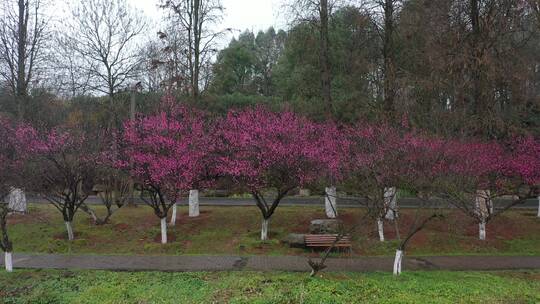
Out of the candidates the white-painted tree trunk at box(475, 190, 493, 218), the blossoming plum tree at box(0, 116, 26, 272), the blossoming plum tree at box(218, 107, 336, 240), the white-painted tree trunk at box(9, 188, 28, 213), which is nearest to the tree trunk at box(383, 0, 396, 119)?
the blossoming plum tree at box(218, 107, 336, 240)

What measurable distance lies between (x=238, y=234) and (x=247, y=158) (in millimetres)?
2800

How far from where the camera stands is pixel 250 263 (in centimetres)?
1105

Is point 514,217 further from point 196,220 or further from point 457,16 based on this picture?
point 196,220

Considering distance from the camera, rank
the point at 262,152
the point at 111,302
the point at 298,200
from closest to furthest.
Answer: the point at 111,302 < the point at 262,152 < the point at 298,200

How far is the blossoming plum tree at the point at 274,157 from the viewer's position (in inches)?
500

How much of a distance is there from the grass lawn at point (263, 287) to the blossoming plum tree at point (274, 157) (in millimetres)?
3661

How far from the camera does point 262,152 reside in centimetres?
1289

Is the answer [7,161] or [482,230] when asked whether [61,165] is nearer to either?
[7,161]

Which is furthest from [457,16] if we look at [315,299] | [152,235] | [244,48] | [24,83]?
[244,48]

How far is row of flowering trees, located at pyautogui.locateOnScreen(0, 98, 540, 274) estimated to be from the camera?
1203 cm

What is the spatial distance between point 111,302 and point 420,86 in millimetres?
12292

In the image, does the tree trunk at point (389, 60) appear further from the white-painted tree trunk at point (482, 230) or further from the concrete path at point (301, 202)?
the concrete path at point (301, 202)

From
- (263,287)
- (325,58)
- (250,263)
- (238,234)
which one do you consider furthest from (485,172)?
(263,287)

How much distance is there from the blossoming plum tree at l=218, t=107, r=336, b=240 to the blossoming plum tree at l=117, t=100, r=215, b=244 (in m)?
0.93
